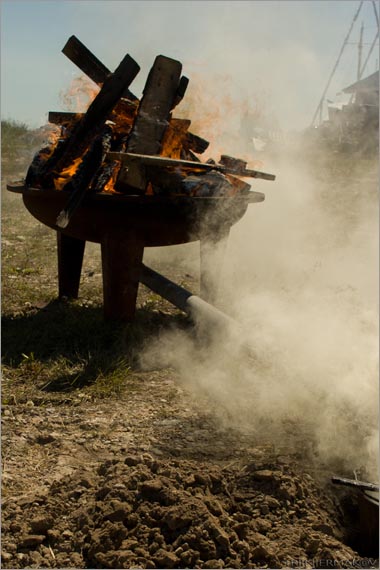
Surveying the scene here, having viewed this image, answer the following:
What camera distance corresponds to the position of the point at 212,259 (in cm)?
546

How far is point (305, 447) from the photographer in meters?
3.22

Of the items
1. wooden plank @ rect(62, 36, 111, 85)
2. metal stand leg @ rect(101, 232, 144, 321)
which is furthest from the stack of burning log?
metal stand leg @ rect(101, 232, 144, 321)

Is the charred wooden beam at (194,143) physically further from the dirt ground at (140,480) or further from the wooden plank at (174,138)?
the dirt ground at (140,480)

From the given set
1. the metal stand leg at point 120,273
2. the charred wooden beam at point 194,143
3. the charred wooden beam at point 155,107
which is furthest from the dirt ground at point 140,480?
the charred wooden beam at point 194,143

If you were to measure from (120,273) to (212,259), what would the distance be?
0.93 m

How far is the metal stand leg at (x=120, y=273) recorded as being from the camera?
488cm

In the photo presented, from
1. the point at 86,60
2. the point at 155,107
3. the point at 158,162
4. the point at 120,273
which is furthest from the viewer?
the point at 86,60

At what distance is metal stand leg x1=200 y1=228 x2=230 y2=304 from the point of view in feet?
17.7

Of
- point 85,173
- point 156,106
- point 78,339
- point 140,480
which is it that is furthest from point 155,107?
point 140,480

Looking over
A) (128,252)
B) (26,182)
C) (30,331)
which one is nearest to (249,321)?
(128,252)

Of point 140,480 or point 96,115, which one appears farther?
point 96,115

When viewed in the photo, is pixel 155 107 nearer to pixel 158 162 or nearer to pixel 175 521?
pixel 158 162

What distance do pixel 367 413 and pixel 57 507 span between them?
1.66 m

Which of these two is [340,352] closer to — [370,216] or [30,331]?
[30,331]
